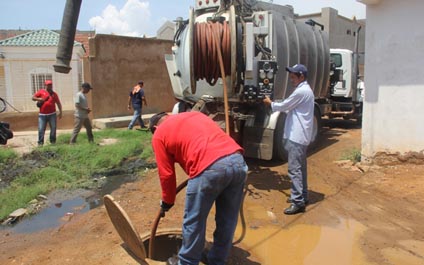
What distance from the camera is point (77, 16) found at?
5.29 meters

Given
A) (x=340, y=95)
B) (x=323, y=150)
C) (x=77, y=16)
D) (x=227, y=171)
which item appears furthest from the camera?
(x=340, y=95)

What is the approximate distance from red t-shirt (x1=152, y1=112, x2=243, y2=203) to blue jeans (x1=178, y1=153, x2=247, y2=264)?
8 cm

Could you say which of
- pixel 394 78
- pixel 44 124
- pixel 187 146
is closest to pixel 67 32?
pixel 187 146

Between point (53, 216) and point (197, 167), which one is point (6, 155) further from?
point (197, 167)

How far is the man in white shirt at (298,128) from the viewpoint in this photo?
5.40 meters

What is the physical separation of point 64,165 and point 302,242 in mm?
5251

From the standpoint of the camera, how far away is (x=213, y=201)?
346 centimetres

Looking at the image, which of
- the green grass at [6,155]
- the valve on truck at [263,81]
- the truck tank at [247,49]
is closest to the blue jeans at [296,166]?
the valve on truck at [263,81]

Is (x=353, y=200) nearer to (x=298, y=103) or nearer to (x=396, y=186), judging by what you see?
(x=396, y=186)

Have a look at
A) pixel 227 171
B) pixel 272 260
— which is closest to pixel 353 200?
pixel 272 260

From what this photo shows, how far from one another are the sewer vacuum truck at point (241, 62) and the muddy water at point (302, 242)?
4.81 feet

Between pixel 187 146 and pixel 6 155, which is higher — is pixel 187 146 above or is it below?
above

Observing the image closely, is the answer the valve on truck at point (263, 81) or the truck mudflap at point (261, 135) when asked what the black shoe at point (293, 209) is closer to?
the valve on truck at point (263, 81)

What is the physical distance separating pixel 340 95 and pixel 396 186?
6.47 m
